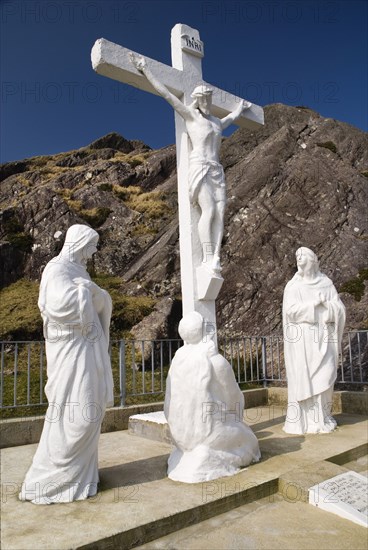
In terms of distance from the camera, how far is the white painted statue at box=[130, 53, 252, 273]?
551 centimetres

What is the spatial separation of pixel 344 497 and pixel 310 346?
280 centimetres

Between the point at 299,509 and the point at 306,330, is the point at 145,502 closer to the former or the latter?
the point at 299,509

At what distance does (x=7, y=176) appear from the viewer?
106ft

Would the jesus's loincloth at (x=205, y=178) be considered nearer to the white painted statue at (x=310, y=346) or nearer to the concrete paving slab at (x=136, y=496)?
the white painted statue at (x=310, y=346)

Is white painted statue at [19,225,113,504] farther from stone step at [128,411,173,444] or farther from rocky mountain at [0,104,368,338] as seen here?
rocky mountain at [0,104,368,338]

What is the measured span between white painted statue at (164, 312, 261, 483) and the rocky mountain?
7.55 metres

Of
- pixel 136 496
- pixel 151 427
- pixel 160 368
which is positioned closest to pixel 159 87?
pixel 151 427

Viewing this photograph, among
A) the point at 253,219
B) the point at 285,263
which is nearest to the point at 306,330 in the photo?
the point at 285,263

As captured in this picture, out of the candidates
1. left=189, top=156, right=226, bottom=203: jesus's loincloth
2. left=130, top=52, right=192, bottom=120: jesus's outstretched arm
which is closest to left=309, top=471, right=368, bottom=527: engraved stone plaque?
left=189, top=156, right=226, bottom=203: jesus's loincloth

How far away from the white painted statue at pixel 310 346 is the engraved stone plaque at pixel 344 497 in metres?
2.15

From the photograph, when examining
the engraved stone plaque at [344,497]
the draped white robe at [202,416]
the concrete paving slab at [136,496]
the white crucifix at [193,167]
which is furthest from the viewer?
the white crucifix at [193,167]

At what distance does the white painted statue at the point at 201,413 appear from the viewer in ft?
13.4

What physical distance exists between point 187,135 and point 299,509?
14.6 feet

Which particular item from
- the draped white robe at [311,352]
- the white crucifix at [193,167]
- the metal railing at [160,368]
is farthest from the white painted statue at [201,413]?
the metal railing at [160,368]
